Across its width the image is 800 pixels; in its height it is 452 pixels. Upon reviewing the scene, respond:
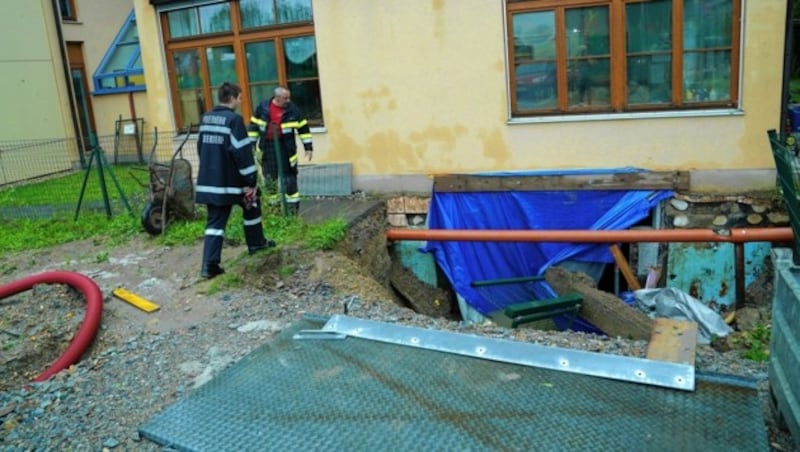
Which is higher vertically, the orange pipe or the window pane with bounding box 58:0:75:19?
the window pane with bounding box 58:0:75:19

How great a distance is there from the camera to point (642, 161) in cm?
805

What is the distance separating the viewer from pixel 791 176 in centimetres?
601

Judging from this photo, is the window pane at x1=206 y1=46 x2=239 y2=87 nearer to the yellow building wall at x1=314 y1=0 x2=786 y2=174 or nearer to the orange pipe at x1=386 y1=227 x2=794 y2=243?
the yellow building wall at x1=314 y1=0 x2=786 y2=174

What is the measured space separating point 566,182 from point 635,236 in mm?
1408

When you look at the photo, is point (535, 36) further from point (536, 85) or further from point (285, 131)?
point (285, 131)

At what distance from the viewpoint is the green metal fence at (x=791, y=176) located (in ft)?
19.1

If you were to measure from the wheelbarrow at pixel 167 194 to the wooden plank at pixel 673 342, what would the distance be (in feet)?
18.4

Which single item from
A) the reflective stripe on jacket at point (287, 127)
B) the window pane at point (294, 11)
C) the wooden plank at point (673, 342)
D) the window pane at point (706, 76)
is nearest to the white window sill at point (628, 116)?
the window pane at point (706, 76)

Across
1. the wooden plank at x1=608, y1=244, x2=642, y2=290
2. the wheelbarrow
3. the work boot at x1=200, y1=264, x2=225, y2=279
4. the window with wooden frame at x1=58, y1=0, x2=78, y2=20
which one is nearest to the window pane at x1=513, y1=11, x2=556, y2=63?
the wooden plank at x1=608, y1=244, x2=642, y2=290

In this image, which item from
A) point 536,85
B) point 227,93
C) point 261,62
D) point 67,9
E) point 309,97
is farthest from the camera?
point 67,9

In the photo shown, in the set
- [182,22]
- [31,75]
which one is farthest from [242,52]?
[31,75]

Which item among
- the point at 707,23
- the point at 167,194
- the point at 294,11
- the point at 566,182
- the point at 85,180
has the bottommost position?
the point at 566,182

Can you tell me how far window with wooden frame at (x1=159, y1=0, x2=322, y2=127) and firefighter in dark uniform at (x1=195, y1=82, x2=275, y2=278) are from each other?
149 inches

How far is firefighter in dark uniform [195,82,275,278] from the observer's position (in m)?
5.82
